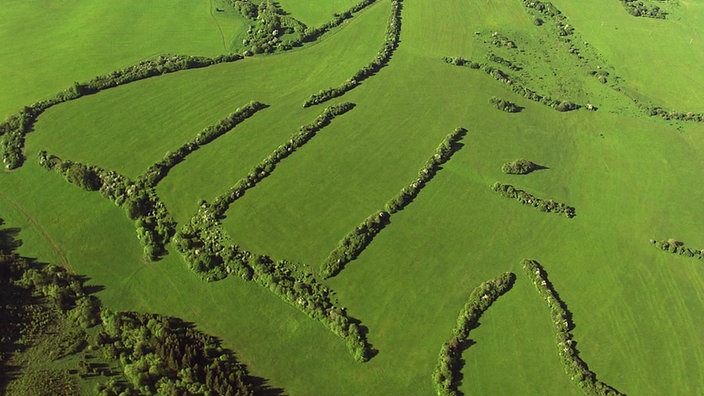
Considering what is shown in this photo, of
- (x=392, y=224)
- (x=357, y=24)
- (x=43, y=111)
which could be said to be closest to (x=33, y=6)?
(x=43, y=111)

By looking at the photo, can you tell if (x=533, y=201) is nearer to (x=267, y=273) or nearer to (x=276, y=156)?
(x=276, y=156)

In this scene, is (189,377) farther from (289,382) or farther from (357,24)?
(357,24)

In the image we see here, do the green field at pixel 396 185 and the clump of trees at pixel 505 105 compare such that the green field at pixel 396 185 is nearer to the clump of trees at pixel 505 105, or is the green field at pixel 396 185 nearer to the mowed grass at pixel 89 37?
the mowed grass at pixel 89 37

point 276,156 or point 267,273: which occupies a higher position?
point 276,156

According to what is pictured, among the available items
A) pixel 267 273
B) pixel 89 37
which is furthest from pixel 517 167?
pixel 89 37

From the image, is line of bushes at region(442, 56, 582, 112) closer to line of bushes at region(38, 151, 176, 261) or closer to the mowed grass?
the mowed grass

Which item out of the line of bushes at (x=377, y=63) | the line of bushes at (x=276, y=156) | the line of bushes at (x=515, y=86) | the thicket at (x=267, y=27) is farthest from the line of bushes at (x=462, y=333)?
the thicket at (x=267, y=27)
